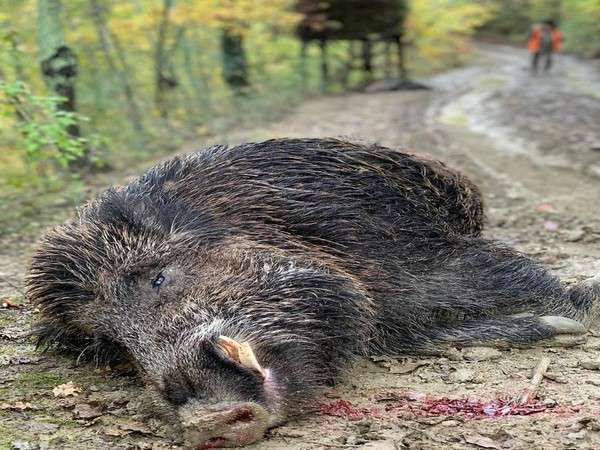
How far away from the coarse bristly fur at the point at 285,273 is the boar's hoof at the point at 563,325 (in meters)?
0.01

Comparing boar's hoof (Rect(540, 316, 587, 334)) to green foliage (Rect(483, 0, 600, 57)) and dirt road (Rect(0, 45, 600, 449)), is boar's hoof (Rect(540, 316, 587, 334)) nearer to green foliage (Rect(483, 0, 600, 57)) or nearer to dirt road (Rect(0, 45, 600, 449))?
dirt road (Rect(0, 45, 600, 449))

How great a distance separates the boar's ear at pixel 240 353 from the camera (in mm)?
→ 2506

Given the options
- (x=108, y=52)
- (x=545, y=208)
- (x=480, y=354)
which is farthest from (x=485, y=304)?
(x=108, y=52)

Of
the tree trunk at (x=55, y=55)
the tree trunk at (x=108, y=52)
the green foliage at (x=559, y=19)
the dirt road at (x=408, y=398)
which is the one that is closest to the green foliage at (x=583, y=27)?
the green foliage at (x=559, y=19)

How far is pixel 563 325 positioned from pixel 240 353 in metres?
1.95

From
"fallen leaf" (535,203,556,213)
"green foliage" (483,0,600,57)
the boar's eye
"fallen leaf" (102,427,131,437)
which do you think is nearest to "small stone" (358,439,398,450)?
"fallen leaf" (102,427,131,437)

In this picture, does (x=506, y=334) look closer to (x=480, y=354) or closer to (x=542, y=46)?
(x=480, y=354)

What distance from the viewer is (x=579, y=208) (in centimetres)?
634

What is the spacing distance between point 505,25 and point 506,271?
34.7m

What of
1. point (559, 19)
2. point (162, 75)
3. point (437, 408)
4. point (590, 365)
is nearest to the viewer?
point (437, 408)

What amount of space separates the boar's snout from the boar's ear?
141 millimetres

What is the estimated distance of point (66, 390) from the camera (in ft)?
10.5

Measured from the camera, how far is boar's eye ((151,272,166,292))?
10.3ft

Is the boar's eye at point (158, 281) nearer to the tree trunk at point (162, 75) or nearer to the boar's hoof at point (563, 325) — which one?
the boar's hoof at point (563, 325)
